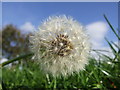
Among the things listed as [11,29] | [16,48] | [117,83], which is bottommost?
[117,83]

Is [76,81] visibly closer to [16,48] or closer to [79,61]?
[79,61]

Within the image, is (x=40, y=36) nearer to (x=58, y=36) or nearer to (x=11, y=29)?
(x=58, y=36)

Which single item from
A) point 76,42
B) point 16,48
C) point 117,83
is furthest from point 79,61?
point 16,48

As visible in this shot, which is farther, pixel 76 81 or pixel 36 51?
pixel 76 81

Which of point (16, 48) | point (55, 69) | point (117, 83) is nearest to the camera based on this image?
point (55, 69)

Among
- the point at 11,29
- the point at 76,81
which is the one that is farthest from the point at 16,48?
the point at 76,81

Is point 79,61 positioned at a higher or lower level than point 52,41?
lower

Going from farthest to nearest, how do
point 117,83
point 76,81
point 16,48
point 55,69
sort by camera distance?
point 16,48 < point 76,81 < point 117,83 < point 55,69
